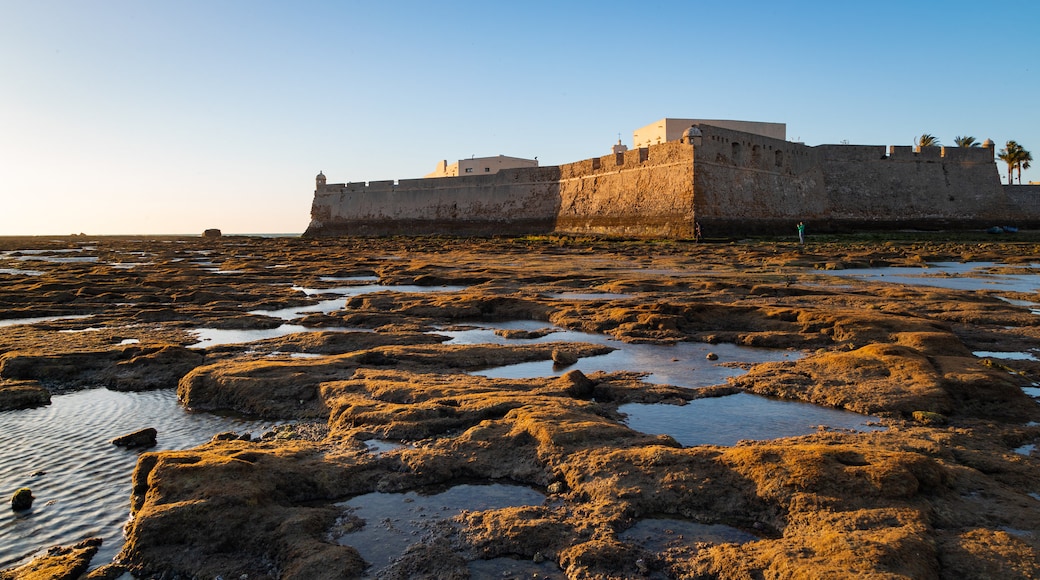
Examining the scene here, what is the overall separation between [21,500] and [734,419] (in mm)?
5002

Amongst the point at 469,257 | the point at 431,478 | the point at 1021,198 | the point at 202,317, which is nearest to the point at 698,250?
the point at 469,257

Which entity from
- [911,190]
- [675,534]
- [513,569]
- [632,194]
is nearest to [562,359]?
[675,534]

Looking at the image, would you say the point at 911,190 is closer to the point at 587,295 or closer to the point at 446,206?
the point at 446,206

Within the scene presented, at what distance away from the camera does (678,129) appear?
4803 centimetres

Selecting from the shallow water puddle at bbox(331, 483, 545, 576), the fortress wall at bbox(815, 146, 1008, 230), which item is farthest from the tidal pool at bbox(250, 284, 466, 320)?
the fortress wall at bbox(815, 146, 1008, 230)

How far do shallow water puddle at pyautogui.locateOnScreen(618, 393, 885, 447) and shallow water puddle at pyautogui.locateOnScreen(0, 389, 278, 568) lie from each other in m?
3.21

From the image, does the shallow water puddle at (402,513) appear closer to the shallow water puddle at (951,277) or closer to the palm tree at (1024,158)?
the shallow water puddle at (951,277)

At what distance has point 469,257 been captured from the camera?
26578 mm

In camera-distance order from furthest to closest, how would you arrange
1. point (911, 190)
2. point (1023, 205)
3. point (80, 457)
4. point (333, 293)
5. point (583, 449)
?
point (1023, 205), point (911, 190), point (333, 293), point (80, 457), point (583, 449)

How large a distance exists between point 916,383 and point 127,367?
26.6 feet

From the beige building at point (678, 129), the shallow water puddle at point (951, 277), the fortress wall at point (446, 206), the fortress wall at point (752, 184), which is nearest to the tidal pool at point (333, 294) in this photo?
the shallow water puddle at point (951, 277)

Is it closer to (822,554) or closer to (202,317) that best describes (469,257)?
(202,317)

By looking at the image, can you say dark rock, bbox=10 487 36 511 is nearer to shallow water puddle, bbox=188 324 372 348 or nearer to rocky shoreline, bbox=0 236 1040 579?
rocky shoreline, bbox=0 236 1040 579

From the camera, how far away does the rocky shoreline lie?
3139 millimetres
